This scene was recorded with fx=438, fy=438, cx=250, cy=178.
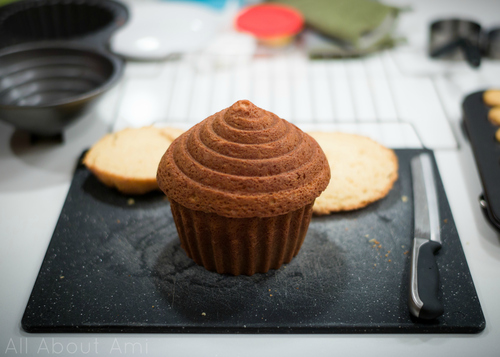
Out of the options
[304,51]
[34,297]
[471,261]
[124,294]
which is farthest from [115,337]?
[304,51]

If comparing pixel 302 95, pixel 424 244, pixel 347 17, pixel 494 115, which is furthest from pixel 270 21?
pixel 424 244

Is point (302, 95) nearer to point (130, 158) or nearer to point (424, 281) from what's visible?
point (130, 158)

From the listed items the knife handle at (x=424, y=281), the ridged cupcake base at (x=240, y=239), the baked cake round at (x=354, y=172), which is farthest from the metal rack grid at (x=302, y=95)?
the ridged cupcake base at (x=240, y=239)

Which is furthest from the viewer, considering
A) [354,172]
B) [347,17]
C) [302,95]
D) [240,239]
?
[347,17]

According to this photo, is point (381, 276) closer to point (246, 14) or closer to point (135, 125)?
point (135, 125)

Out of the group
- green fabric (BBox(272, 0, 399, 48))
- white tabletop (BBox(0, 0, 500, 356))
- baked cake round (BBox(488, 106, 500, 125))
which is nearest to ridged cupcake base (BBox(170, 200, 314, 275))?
white tabletop (BBox(0, 0, 500, 356))

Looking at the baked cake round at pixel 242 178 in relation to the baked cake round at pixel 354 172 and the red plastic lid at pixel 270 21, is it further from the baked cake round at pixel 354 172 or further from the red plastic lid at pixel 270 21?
the red plastic lid at pixel 270 21
